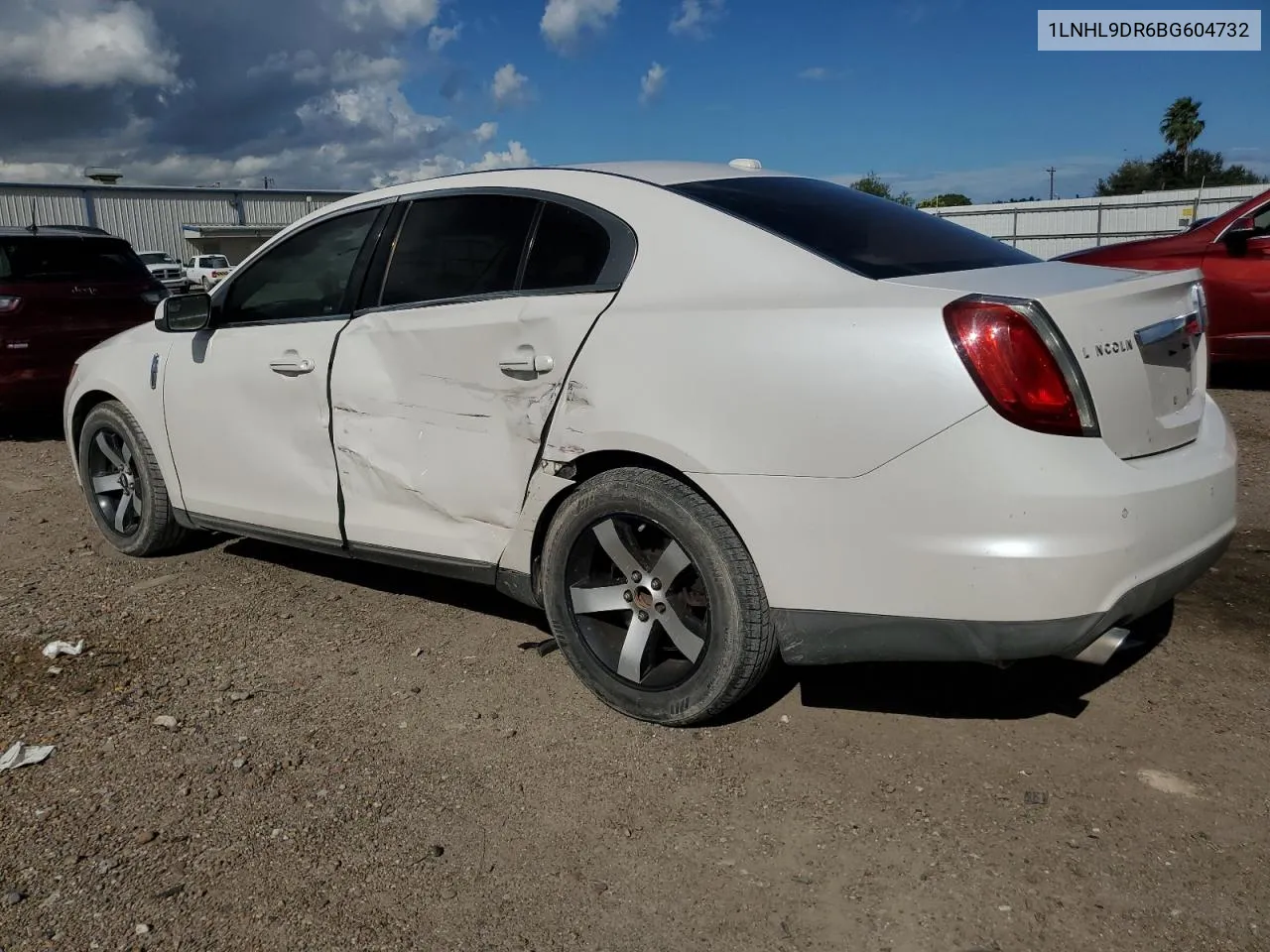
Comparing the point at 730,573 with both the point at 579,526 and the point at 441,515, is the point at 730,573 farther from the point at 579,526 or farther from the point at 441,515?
the point at 441,515

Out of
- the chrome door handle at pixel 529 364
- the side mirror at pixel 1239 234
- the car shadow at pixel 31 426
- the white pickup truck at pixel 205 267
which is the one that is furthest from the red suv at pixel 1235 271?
the white pickup truck at pixel 205 267

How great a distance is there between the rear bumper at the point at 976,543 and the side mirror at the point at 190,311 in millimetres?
2667

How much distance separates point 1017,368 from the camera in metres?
2.54

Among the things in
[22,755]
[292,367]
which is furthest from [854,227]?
[22,755]

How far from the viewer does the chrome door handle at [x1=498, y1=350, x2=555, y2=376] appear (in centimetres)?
327

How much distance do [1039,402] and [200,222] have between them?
50696mm

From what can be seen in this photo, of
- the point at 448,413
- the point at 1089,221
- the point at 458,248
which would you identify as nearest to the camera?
the point at 448,413

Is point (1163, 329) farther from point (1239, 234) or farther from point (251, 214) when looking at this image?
point (251, 214)

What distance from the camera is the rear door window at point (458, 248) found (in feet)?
11.7

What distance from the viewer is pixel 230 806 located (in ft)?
9.54

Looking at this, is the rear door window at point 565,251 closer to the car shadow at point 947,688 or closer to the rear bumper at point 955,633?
the rear bumper at point 955,633

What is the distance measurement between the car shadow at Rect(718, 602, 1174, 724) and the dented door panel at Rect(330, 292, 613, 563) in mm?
1094

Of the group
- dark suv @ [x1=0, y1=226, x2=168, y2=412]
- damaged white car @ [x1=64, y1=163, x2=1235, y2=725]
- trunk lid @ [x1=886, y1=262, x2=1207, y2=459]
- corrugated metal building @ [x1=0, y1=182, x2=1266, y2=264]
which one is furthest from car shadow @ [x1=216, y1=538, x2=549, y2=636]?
corrugated metal building @ [x1=0, y1=182, x2=1266, y2=264]

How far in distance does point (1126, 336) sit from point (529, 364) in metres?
1.71
